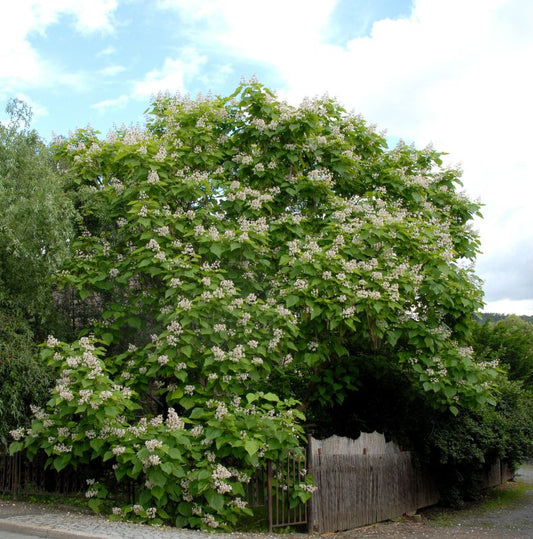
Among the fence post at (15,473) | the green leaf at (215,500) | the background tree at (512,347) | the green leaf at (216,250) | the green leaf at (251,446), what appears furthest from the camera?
the background tree at (512,347)

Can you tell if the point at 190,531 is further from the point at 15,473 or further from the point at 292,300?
the point at 15,473

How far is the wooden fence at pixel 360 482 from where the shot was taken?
1001 centimetres

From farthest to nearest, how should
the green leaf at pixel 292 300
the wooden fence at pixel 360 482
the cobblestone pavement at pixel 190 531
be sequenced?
the wooden fence at pixel 360 482
the green leaf at pixel 292 300
the cobblestone pavement at pixel 190 531

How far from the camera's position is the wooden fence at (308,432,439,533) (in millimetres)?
10008

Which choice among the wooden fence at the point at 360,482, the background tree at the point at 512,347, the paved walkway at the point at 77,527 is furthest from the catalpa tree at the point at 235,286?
the background tree at the point at 512,347

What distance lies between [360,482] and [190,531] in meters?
3.93

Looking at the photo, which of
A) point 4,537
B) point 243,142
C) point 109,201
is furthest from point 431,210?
point 4,537

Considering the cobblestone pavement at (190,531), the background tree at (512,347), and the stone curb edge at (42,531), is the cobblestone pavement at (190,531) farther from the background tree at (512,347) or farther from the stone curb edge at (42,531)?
the background tree at (512,347)

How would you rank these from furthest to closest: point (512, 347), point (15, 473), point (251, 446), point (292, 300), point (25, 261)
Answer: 1. point (512, 347)
2. point (15, 473)
3. point (25, 261)
4. point (292, 300)
5. point (251, 446)

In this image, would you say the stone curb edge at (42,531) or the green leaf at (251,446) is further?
the green leaf at (251,446)

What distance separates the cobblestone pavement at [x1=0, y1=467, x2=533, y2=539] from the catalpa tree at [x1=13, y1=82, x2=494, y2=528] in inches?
16.7

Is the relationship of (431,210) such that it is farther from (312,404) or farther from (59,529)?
(59,529)

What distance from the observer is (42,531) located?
8.14 metres

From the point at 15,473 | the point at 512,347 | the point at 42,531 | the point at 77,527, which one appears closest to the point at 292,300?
the point at 77,527
